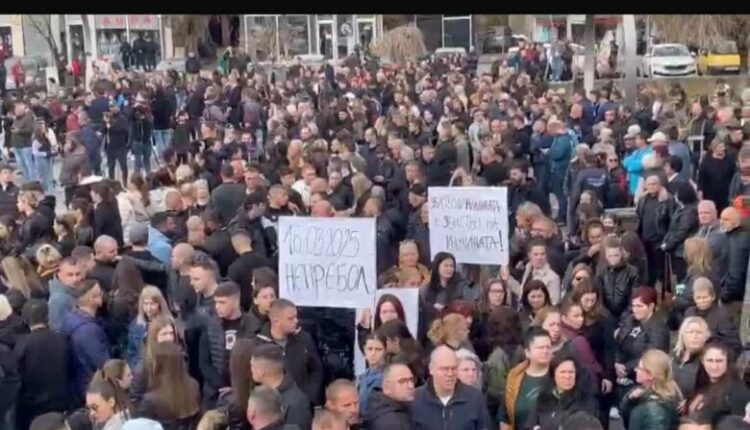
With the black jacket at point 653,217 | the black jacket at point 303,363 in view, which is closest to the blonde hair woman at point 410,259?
the black jacket at point 303,363

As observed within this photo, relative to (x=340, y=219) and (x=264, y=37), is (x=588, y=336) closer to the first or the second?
(x=340, y=219)

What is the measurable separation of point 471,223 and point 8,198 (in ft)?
16.5

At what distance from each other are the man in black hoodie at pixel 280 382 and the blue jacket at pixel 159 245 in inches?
128

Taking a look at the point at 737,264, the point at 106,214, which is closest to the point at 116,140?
the point at 106,214

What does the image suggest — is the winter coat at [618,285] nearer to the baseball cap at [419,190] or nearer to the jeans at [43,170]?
the baseball cap at [419,190]

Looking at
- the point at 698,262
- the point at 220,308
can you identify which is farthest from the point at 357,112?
the point at 220,308

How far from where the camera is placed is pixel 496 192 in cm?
801

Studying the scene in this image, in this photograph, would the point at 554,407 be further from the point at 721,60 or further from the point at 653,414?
the point at 721,60

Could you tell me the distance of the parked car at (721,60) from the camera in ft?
111

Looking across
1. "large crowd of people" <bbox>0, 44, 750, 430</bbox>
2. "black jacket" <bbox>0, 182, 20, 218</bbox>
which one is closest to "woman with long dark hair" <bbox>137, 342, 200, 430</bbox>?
"large crowd of people" <bbox>0, 44, 750, 430</bbox>

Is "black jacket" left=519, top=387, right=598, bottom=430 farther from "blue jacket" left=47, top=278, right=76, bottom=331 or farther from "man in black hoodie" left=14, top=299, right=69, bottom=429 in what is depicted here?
"blue jacket" left=47, top=278, right=76, bottom=331

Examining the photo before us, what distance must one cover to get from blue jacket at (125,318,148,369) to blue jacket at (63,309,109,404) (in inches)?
8.7
